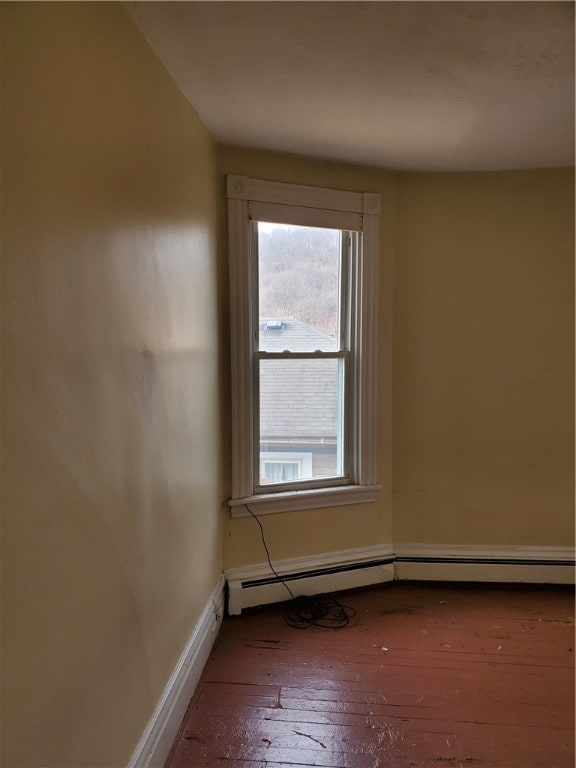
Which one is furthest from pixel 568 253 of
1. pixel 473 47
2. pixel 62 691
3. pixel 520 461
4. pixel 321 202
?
pixel 62 691

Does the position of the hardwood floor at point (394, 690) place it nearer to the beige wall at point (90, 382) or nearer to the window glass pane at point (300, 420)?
the beige wall at point (90, 382)

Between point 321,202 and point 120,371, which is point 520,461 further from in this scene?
point 120,371

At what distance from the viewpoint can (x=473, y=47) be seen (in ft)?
4.87

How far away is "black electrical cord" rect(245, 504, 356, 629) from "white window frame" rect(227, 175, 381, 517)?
223mm

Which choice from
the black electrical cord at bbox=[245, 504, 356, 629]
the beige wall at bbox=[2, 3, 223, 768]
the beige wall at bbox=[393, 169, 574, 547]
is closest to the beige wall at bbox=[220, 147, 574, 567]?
the beige wall at bbox=[393, 169, 574, 547]

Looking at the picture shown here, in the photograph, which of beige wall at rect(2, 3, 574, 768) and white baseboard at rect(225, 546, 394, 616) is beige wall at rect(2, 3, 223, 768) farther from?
white baseboard at rect(225, 546, 394, 616)

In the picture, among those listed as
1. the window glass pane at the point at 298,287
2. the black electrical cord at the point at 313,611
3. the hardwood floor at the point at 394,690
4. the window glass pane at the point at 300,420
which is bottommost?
the hardwood floor at the point at 394,690

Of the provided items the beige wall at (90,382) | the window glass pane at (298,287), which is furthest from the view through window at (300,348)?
the beige wall at (90,382)

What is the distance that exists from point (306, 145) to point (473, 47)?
95 cm

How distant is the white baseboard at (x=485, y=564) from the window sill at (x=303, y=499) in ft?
1.37

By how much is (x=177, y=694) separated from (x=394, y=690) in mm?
856

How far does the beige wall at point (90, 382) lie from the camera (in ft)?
2.87

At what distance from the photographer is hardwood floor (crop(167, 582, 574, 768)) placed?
165cm

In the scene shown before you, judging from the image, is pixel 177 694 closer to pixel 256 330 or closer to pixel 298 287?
pixel 256 330
